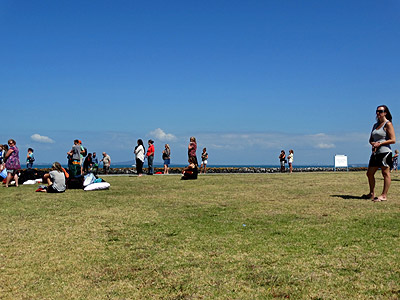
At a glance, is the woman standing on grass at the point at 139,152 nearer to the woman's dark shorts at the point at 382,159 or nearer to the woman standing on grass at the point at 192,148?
the woman standing on grass at the point at 192,148

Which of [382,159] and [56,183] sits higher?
[382,159]

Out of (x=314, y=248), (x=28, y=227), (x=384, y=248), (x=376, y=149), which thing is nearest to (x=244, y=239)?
Answer: (x=314, y=248)

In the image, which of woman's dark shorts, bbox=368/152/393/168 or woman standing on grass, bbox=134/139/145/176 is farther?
woman standing on grass, bbox=134/139/145/176

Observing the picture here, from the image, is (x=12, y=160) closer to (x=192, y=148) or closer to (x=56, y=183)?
(x=56, y=183)

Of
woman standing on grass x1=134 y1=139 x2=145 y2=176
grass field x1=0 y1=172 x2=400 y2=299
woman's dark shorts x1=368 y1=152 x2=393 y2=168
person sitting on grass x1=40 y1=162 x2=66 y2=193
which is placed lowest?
grass field x1=0 y1=172 x2=400 y2=299

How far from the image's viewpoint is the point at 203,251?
17.4 feet

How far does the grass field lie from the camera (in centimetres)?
389

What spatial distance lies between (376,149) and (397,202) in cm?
139

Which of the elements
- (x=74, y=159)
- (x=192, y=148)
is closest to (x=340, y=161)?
(x=192, y=148)

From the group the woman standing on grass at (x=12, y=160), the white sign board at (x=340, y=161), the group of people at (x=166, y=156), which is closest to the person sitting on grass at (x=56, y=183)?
the woman standing on grass at (x=12, y=160)

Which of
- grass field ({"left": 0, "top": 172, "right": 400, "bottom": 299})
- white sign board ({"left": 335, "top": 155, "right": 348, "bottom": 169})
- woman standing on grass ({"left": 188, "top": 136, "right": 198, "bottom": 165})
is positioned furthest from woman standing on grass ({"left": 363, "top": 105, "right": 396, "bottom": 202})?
white sign board ({"left": 335, "top": 155, "right": 348, "bottom": 169})

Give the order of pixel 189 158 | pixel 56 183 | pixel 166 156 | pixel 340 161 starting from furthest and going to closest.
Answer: pixel 340 161, pixel 166 156, pixel 189 158, pixel 56 183

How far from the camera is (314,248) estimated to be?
17.3ft

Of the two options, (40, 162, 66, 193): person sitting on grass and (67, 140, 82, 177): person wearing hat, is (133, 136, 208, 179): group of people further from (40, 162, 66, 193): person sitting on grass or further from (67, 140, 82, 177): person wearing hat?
(40, 162, 66, 193): person sitting on grass
